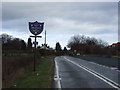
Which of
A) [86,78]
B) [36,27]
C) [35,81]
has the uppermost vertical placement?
[36,27]

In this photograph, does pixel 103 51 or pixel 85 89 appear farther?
pixel 103 51

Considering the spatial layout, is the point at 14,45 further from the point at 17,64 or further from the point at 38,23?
the point at 38,23

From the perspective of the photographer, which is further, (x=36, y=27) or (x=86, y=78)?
(x=36, y=27)

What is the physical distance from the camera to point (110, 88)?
530 inches

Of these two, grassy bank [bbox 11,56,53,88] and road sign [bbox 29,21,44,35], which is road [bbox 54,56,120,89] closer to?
grassy bank [bbox 11,56,53,88]

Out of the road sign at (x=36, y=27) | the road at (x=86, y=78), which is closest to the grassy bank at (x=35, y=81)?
the road at (x=86, y=78)

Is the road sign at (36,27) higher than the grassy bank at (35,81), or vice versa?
the road sign at (36,27)

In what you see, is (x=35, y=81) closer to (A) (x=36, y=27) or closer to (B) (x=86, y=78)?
(B) (x=86, y=78)

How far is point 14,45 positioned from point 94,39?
78250mm

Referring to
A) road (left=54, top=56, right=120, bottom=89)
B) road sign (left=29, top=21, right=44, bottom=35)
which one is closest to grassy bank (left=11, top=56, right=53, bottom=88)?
road (left=54, top=56, right=120, bottom=89)

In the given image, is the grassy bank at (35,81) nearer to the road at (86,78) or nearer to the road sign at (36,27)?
the road at (86,78)

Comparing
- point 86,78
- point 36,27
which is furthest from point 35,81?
point 36,27

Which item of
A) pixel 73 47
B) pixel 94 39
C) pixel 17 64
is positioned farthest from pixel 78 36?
pixel 17 64

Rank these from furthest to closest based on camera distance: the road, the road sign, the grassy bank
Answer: the road sign < the road < the grassy bank
